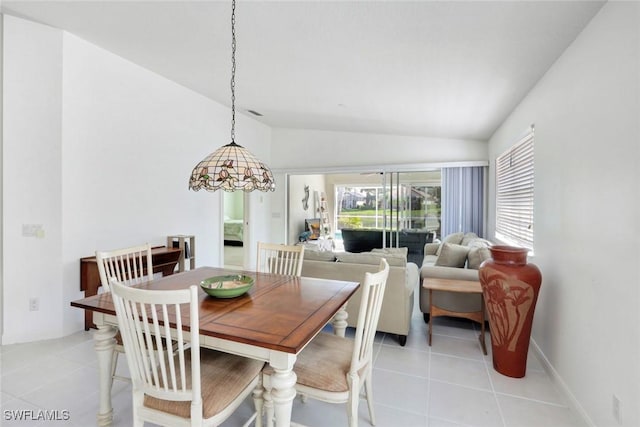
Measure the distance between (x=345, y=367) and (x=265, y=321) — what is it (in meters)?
0.50

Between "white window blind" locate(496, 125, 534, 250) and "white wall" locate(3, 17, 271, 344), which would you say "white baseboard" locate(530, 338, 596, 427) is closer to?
"white window blind" locate(496, 125, 534, 250)

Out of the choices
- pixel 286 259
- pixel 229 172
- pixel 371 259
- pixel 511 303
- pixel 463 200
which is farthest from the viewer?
pixel 463 200

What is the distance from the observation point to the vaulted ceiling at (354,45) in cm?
195

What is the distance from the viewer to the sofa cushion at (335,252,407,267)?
285 centimetres

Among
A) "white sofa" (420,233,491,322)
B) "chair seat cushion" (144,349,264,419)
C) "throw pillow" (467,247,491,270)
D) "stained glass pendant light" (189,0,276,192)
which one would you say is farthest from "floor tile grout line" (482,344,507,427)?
"stained glass pendant light" (189,0,276,192)

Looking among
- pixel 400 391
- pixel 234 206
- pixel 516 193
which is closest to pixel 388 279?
pixel 400 391

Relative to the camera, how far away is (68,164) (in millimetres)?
2990

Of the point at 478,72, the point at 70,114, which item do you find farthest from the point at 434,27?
the point at 70,114

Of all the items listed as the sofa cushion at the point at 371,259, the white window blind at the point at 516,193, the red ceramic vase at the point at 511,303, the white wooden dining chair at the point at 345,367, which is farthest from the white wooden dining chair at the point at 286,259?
the white window blind at the point at 516,193

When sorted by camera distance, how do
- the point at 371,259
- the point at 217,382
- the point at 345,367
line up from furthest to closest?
the point at 371,259, the point at 345,367, the point at 217,382

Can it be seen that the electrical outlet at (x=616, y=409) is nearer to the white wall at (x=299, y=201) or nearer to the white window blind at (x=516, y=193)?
the white window blind at (x=516, y=193)

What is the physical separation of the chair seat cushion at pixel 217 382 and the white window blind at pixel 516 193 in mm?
2753

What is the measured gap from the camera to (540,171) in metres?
2.59

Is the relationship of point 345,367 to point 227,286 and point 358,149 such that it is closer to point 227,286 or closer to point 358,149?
point 227,286
